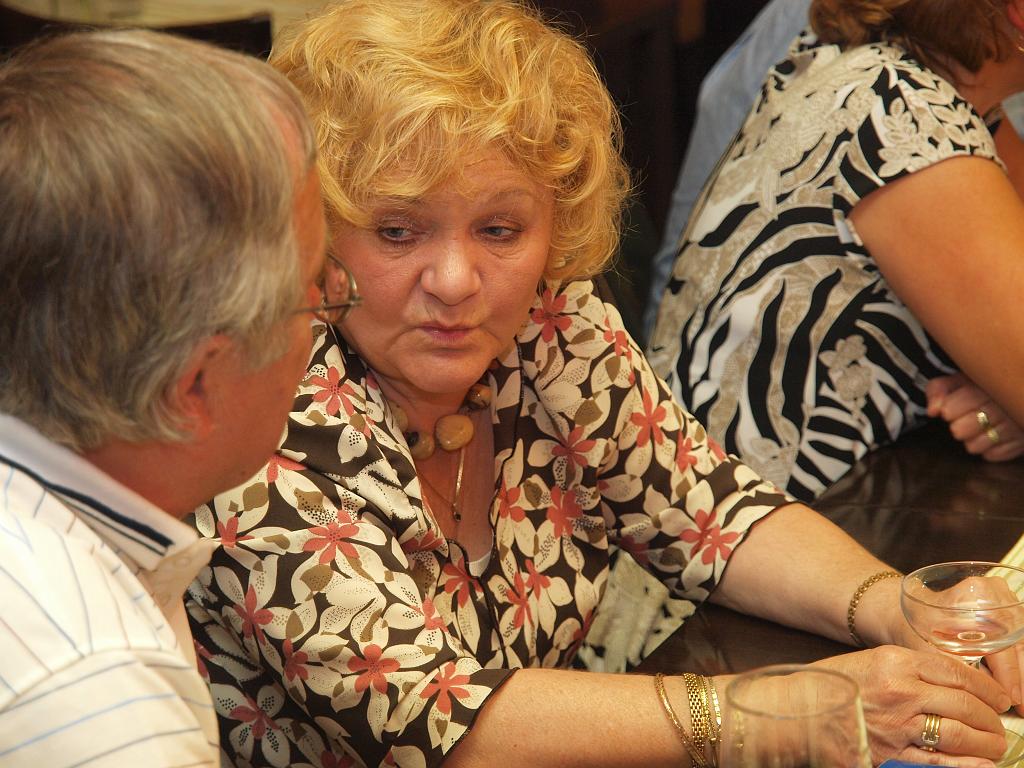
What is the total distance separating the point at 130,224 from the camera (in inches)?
33.9

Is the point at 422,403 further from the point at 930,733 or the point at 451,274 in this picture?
the point at 930,733

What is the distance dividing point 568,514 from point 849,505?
1.45 ft

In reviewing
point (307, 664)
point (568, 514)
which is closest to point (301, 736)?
point (307, 664)

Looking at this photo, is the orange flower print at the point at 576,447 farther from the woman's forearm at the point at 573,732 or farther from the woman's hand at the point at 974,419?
the woman's hand at the point at 974,419

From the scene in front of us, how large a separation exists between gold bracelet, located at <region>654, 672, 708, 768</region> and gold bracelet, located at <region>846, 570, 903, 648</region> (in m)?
0.31

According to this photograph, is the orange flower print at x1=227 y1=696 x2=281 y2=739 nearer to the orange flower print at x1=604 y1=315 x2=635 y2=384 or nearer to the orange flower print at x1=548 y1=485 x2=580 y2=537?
the orange flower print at x1=548 y1=485 x2=580 y2=537

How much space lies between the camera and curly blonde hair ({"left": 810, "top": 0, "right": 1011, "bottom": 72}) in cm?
215

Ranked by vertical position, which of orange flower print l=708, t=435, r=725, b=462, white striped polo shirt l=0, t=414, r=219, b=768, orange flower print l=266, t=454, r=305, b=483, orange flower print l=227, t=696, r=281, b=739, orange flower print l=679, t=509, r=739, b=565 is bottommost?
orange flower print l=227, t=696, r=281, b=739

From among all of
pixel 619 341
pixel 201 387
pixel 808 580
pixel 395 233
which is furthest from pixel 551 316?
pixel 201 387

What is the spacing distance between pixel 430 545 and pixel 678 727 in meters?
0.38

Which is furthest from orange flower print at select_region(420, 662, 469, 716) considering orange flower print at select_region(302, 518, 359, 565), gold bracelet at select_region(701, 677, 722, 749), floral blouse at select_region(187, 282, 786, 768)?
gold bracelet at select_region(701, 677, 722, 749)

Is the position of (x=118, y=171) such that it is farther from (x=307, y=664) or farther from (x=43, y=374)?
(x=307, y=664)

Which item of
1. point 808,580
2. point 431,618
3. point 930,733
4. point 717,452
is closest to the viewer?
point 930,733

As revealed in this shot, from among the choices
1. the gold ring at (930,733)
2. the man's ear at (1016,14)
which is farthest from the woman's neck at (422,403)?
the man's ear at (1016,14)
